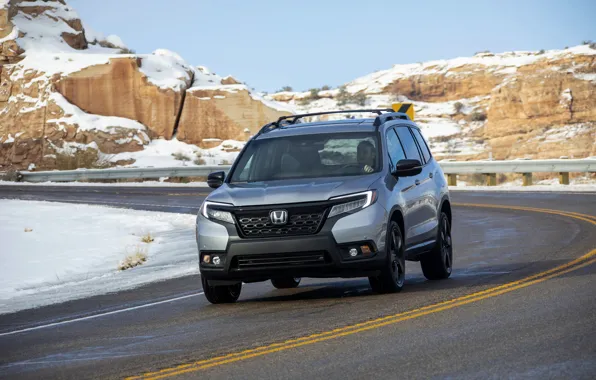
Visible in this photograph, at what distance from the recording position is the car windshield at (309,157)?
1152 centimetres

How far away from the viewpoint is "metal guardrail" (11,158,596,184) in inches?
1387

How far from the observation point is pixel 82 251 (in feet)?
64.8

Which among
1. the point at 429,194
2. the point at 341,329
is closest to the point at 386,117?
the point at 429,194

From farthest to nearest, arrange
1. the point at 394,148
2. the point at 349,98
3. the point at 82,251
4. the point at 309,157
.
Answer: the point at 349,98
the point at 82,251
the point at 394,148
the point at 309,157

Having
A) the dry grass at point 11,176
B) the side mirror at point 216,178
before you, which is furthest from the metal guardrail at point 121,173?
the side mirror at point 216,178

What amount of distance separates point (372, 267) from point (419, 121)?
93.8 meters

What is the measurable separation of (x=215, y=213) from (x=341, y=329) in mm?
2663

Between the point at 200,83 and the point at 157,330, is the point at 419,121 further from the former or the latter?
the point at 157,330

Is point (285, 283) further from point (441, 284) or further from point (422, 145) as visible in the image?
point (422, 145)

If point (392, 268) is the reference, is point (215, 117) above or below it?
below

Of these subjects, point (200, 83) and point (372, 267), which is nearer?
point (372, 267)

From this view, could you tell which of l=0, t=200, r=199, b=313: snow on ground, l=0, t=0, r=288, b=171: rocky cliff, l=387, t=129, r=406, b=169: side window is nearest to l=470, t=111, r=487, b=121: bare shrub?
l=0, t=0, r=288, b=171: rocky cliff

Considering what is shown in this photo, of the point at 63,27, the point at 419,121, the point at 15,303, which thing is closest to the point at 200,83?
the point at 63,27

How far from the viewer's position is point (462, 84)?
366 ft
